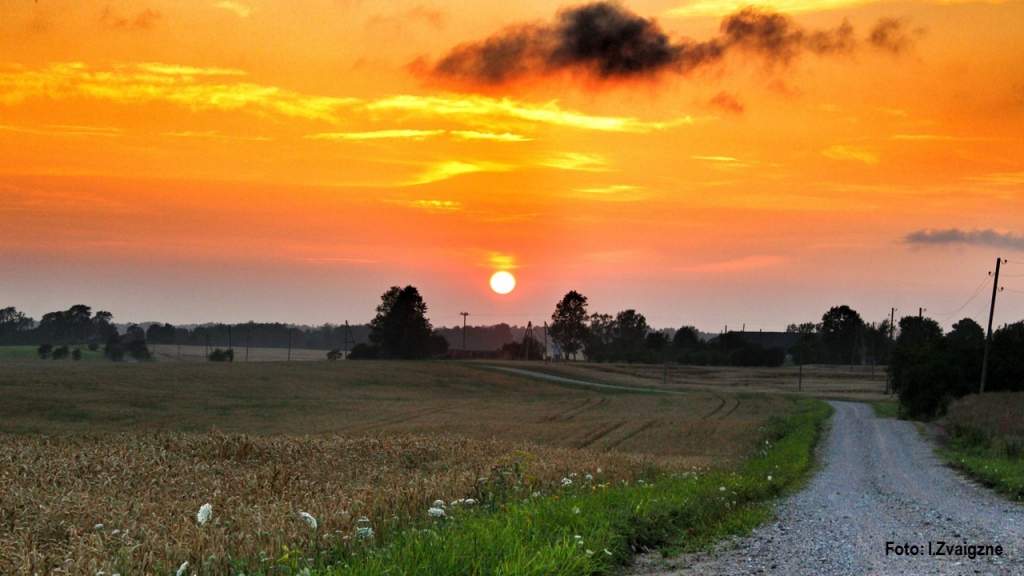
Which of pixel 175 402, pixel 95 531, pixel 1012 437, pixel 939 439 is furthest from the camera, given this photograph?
pixel 175 402

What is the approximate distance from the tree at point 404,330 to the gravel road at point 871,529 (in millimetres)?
148479

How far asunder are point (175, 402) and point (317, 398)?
49.3 ft

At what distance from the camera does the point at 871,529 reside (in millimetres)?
16391

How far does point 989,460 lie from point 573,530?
26.2 m

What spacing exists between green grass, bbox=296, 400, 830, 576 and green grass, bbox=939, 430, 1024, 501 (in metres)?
7.02

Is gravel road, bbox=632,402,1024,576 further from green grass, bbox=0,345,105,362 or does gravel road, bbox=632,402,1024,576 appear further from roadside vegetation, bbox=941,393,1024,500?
green grass, bbox=0,345,105,362

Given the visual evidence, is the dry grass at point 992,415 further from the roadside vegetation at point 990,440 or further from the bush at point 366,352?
the bush at point 366,352

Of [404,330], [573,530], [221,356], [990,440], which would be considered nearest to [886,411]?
[990,440]

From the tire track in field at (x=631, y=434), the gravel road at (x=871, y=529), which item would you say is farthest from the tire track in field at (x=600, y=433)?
the gravel road at (x=871, y=529)

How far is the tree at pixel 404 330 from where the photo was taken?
178125 millimetres

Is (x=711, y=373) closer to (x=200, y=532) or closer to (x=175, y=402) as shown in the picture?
(x=175, y=402)

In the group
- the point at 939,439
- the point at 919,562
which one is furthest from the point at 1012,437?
the point at 919,562

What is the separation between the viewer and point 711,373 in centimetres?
15875

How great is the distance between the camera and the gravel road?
12.5 m
